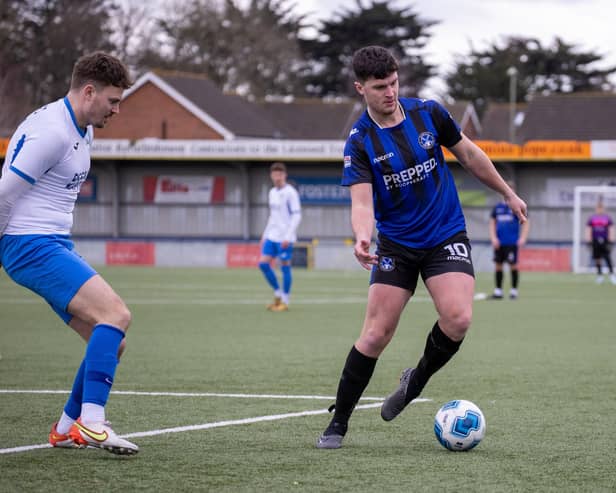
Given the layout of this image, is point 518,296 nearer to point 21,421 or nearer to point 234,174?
point 21,421

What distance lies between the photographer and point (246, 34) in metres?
65.2

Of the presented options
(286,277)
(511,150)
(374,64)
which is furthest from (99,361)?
(511,150)

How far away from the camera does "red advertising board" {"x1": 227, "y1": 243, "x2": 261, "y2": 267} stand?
37406 mm

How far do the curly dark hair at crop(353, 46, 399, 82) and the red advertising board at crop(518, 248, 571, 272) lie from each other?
95.5 ft

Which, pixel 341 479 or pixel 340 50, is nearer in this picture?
pixel 341 479

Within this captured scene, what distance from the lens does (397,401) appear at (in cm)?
671

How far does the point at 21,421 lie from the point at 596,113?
5275cm

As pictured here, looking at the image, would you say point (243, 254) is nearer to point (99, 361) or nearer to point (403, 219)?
point (403, 219)

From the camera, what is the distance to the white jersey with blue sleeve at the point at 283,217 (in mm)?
18328

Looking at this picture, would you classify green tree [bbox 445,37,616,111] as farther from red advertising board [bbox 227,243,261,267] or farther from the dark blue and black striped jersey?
the dark blue and black striped jersey

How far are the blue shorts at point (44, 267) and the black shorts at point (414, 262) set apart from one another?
166 cm

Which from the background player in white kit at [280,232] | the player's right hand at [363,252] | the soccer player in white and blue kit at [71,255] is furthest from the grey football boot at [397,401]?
the background player in white kit at [280,232]

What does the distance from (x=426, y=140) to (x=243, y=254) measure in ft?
103

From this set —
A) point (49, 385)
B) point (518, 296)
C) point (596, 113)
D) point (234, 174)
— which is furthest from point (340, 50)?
point (49, 385)
